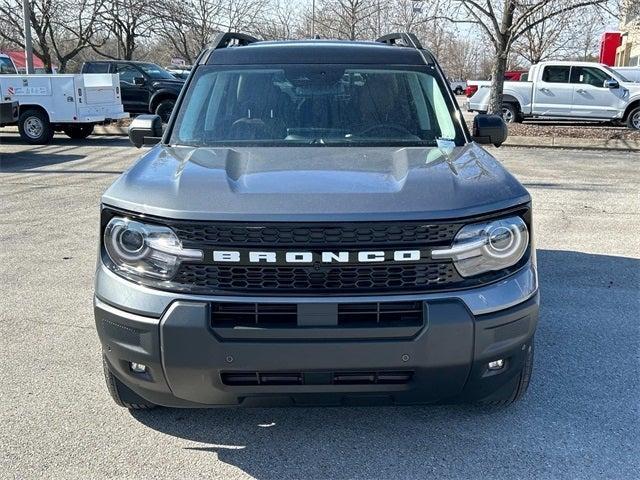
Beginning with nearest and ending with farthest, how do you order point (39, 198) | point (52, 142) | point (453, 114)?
point (453, 114) → point (39, 198) → point (52, 142)

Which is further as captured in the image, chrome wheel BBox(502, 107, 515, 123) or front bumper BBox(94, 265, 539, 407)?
chrome wheel BBox(502, 107, 515, 123)

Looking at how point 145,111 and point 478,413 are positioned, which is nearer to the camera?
point 478,413

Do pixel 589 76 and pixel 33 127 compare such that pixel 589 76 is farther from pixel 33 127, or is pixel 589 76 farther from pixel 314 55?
pixel 314 55

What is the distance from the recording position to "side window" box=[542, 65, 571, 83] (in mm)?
18297

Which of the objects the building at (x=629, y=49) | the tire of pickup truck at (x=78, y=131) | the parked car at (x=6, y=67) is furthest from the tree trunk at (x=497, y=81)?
the building at (x=629, y=49)

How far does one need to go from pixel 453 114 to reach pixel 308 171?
4.63 feet

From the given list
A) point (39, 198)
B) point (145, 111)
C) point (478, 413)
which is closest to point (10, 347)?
point (478, 413)

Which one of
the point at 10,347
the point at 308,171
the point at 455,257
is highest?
the point at 308,171

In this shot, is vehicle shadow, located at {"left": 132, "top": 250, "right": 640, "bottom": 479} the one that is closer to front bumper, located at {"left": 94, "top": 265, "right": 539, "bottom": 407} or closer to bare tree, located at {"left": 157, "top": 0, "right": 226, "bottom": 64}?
front bumper, located at {"left": 94, "top": 265, "right": 539, "bottom": 407}

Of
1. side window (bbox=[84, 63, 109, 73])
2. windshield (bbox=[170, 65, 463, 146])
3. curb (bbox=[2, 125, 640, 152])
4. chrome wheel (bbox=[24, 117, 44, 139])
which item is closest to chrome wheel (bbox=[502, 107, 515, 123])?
curb (bbox=[2, 125, 640, 152])

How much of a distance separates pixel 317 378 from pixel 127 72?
18012mm

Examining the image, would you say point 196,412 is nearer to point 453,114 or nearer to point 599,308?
Result: point 453,114

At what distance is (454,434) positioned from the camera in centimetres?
312

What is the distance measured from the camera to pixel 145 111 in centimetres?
1886
